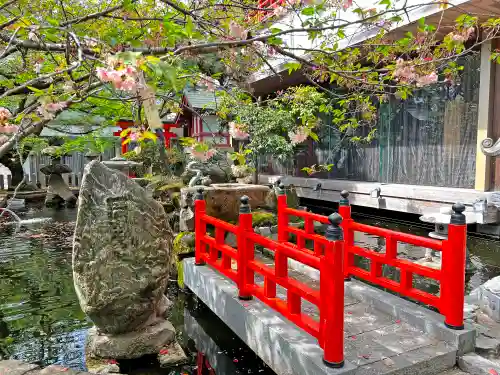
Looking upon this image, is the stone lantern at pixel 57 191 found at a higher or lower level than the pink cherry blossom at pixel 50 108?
lower

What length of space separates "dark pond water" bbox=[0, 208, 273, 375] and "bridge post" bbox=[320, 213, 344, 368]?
157cm

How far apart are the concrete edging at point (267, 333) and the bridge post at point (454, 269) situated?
1218 millimetres

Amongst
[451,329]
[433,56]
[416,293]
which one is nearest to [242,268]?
[416,293]

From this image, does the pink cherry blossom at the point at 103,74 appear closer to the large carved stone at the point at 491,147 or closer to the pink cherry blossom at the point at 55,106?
the pink cherry blossom at the point at 55,106

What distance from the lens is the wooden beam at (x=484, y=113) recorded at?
1068 centimetres

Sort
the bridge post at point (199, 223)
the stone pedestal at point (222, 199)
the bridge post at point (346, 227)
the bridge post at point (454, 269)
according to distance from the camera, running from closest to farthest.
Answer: the bridge post at point (454, 269)
the bridge post at point (346, 227)
the bridge post at point (199, 223)
the stone pedestal at point (222, 199)

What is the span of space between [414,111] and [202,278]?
9.11 meters

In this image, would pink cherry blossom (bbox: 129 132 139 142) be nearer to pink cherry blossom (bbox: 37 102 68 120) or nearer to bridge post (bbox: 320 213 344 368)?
pink cherry blossom (bbox: 37 102 68 120)

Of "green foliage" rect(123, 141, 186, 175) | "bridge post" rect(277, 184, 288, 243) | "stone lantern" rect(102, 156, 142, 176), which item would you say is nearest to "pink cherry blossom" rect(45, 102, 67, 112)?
"bridge post" rect(277, 184, 288, 243)

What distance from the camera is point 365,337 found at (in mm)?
4254

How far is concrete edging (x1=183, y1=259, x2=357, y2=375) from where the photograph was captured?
12.0ft

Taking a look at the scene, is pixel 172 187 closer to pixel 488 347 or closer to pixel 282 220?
pixel 282 220

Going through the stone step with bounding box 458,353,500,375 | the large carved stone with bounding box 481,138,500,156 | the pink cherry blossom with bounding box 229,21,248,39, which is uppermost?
the pink cherry blossom with bounding box 229,21,248,39

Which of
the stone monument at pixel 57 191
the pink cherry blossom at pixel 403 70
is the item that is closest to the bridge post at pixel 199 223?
the pink cherry blossom at pixel 403 70
